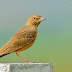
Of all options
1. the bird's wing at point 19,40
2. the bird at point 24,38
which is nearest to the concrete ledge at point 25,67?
the bird at point 24,38

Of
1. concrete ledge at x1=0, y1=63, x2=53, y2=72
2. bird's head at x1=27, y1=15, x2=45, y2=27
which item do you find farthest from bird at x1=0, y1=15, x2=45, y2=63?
concrete ledge at x1=0, y1=63, x2=53, y2=72

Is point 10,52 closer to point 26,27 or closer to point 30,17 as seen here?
point 26,27

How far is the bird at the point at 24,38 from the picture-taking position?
3400 mm

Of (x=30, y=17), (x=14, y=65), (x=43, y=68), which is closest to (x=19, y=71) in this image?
(x=14, y=65)

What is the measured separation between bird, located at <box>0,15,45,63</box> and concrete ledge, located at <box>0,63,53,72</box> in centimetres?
40

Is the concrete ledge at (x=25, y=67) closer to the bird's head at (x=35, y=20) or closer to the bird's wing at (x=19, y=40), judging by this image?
the bird's wing at (x=19, y=40)

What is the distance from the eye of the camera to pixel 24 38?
3.59 metres

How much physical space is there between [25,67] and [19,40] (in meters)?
0.80

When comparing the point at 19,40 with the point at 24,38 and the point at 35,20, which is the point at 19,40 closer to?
the point at 24,38

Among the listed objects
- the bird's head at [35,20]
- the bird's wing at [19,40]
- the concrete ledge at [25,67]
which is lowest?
the concrete ledge at [25,67]

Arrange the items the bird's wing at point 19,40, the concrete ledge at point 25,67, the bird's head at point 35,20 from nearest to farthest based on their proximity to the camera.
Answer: the concrete ledge at point 25,67
the bird's wing at point 19,40
the bird's head at point 35,20

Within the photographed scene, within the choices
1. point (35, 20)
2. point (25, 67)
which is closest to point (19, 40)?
point (35, 20)

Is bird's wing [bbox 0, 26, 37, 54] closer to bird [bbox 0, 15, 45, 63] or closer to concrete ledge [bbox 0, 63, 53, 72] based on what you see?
bird [bbox 0, 15, 45, 63]

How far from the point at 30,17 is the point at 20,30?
0.41 metres
